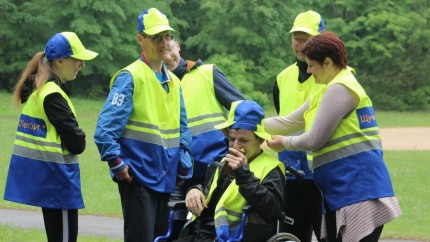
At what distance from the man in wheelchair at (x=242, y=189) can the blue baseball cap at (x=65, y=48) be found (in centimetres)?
125

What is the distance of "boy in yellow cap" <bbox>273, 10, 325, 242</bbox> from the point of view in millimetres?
6387

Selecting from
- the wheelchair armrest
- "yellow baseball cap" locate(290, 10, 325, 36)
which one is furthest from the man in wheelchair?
"yellow baseball cap" locate(290, 10, 325, 36)

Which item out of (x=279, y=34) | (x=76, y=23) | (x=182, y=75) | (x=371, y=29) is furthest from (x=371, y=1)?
(x=182, y=75)

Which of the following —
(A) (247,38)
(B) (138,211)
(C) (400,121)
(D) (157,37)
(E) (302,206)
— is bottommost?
(A) (247,38)

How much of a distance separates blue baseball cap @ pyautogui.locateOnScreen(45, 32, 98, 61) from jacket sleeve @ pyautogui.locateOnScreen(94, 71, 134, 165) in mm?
641

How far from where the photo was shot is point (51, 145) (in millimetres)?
6266

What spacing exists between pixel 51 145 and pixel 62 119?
0.21m

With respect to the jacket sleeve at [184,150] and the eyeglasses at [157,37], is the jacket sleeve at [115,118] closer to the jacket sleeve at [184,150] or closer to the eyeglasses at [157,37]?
the eyeglasses at [157,37]

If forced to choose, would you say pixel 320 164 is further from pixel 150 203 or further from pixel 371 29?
pixel 371 29

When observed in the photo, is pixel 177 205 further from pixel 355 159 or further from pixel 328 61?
pixel 328 61

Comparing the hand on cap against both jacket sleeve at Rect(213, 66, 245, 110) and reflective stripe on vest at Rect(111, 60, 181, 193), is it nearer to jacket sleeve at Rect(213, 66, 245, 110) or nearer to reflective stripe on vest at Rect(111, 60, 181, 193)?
reflective stripe on vest at Rect(111, 60, 181, 193)

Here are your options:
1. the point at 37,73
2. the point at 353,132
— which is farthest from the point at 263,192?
the point at 37,73

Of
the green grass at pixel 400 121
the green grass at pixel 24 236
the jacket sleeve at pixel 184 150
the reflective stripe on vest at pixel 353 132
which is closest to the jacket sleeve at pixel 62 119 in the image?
the jacket sleeve at pixel 184 150

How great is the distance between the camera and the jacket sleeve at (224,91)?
6.91m
